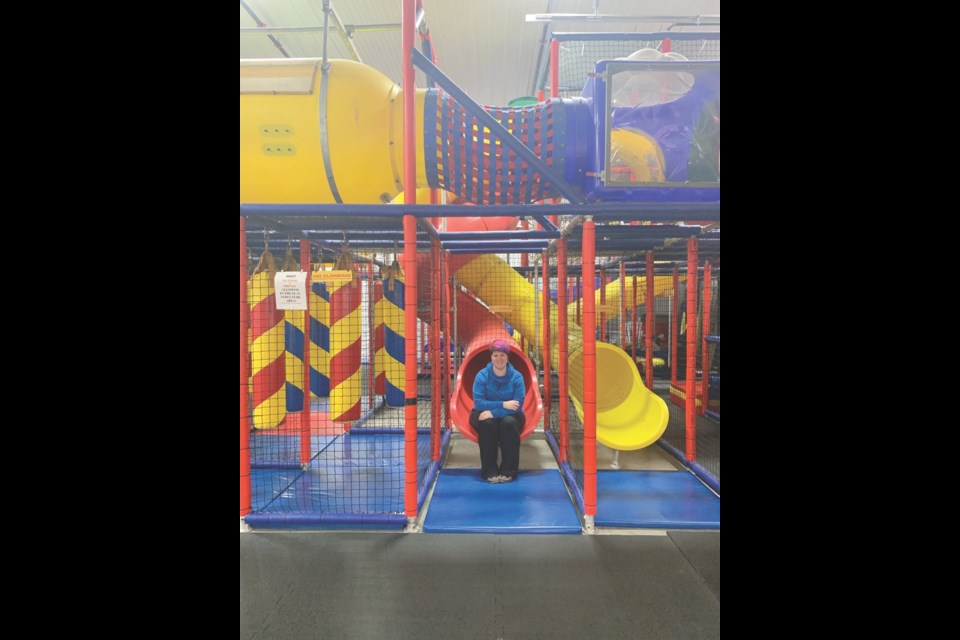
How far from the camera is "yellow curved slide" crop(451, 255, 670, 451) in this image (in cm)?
454

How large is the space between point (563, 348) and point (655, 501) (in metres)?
1.36

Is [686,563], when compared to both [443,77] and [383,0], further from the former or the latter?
[383,0]

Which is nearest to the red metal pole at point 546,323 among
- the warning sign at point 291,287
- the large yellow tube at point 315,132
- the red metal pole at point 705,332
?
the red metal pole at point 705,332

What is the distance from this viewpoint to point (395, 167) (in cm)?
292

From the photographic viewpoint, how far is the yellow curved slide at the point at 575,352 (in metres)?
4.54

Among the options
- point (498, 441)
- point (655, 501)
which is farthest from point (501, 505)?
point (655, 501)

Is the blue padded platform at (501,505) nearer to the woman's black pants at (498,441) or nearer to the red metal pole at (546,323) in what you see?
the woman's black pants at (498,441)

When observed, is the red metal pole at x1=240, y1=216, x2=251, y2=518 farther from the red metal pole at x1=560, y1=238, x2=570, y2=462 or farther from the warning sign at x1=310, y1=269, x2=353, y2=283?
the red metal pole at x1=560, y1=238, x2=570, y2=462

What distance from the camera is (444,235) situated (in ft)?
13.0

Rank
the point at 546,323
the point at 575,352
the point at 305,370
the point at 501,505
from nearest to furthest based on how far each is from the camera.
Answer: the point at 501,505 < the point at 305,370 < the point at 575,352 < the point at 546,323

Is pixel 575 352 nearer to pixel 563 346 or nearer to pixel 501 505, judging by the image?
pixel 563 346

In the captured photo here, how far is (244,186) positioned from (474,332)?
2.97 metres

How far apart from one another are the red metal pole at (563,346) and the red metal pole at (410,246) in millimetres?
1289
